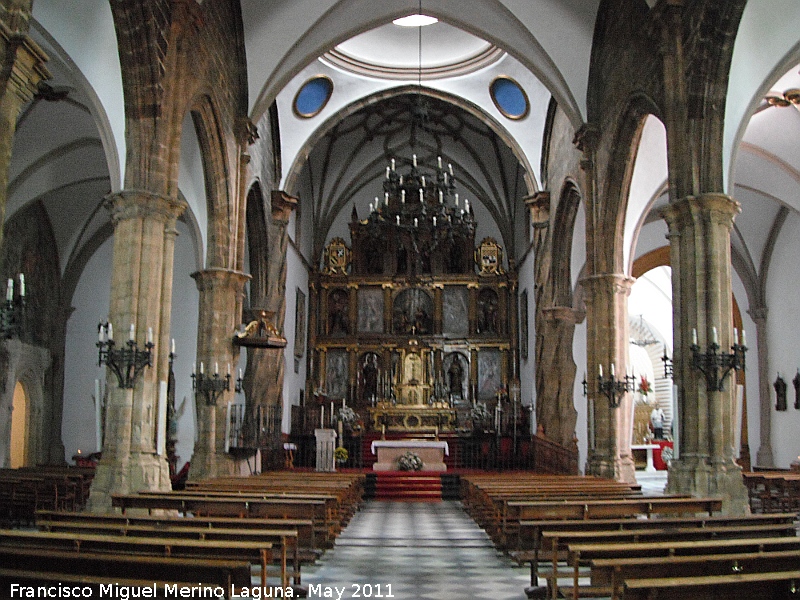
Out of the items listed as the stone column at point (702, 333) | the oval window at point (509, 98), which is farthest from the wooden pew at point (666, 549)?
the oval window at point (509, 98)

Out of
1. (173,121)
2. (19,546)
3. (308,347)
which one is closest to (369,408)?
(308,347)

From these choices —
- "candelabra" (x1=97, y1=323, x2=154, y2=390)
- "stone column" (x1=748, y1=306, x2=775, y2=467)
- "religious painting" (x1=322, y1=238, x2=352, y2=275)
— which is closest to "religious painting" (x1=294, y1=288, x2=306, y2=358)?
"religious painting" (x1=322, y1=238, x2=352, y2=275)

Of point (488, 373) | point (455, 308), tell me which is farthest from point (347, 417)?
point (455, 308)

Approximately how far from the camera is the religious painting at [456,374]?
99.5 feet

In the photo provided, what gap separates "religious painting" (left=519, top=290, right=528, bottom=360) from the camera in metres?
28.6

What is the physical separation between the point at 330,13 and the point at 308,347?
49.1 ft

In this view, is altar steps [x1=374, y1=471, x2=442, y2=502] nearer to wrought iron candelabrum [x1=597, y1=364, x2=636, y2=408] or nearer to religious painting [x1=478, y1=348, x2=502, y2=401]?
wrought iron candelabrum [x1=597, y1=364, x2=636, y2=408]

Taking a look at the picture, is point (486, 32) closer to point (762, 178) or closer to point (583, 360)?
point (762, 178)

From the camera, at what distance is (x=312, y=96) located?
24.5 metres

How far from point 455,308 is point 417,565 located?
852 inches

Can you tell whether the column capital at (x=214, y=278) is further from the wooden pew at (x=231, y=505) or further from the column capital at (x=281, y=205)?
the wooden pew at (x=231, y=505)

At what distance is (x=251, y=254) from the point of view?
74.6 ft

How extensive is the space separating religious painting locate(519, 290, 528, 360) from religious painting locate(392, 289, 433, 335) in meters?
3.44

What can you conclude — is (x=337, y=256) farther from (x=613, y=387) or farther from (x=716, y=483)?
(x=716, y=483)
